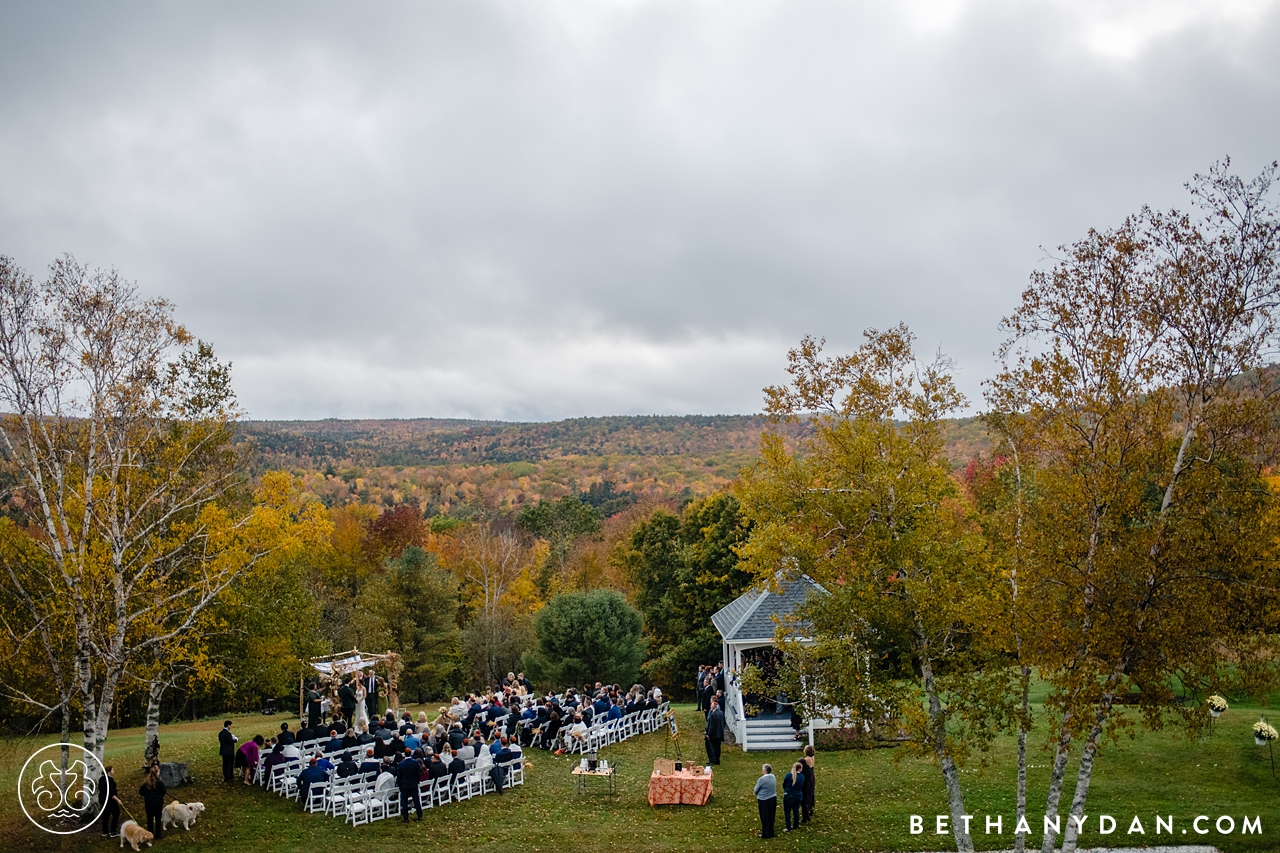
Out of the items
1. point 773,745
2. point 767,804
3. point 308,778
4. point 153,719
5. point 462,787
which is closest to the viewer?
point 767,804

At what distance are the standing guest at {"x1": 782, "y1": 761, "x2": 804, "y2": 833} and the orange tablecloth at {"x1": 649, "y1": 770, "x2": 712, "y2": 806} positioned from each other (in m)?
1.87

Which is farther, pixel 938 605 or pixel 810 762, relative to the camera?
pixel 810 762

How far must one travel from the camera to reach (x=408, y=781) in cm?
1475

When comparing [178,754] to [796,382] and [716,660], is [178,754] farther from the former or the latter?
[716,660]

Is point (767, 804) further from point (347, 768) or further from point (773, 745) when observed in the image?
point (347, 768)

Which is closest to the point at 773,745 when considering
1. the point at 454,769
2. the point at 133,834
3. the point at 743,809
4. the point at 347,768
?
the point at 743,809

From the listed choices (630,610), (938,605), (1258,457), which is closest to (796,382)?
(938,605)

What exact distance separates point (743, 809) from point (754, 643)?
639 centimetres

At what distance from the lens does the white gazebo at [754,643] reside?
2084 centimetres

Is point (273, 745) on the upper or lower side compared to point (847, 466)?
lower

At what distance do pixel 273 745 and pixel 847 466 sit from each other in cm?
1379

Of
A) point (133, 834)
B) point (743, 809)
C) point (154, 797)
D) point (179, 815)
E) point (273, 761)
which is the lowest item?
point (743, 809)

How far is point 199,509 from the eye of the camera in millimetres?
17062

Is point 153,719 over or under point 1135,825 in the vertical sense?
over
